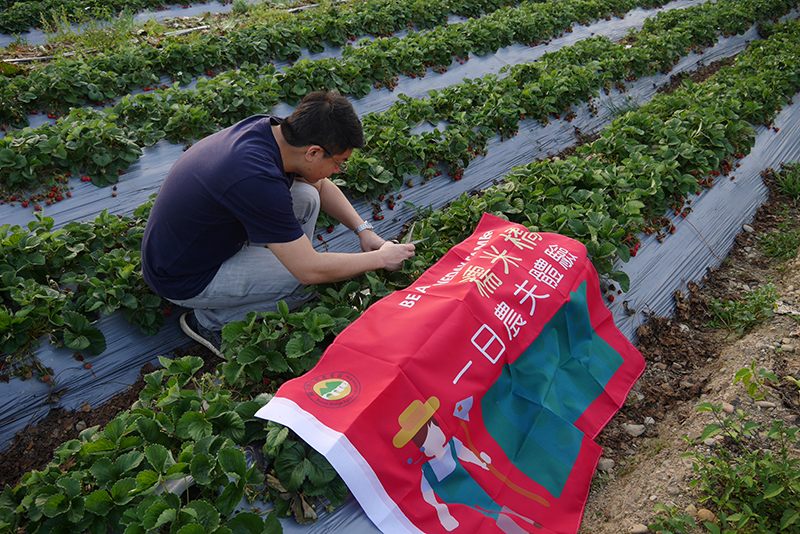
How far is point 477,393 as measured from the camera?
1954 mm

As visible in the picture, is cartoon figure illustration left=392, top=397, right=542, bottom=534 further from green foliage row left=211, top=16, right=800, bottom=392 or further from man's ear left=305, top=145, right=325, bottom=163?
man's ear left=305, top=145, right=325, bottom=163

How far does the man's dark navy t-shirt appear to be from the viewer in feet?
6.89

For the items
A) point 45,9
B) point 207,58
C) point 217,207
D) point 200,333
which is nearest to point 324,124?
point 217,207

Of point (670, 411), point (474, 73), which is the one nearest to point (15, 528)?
point (670, 411)

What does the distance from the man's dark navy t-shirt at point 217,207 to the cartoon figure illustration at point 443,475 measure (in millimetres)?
1069

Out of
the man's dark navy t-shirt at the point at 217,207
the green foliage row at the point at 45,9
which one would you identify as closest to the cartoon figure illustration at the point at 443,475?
the man's dark navy t-shirt at the point at 217,207

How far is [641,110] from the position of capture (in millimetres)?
4715

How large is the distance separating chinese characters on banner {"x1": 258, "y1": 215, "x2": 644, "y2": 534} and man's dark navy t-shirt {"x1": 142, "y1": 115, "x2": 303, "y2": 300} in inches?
26.9

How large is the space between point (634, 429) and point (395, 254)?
161cm

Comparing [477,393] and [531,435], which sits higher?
[477,393]

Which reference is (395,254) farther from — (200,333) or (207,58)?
(207,58)

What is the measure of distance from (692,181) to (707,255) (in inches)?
23.0

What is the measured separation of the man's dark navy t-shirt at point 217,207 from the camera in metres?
2.10

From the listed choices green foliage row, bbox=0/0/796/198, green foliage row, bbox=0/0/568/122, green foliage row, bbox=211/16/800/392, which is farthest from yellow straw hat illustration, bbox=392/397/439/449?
green foliage row, bbox=0/0/568/122
